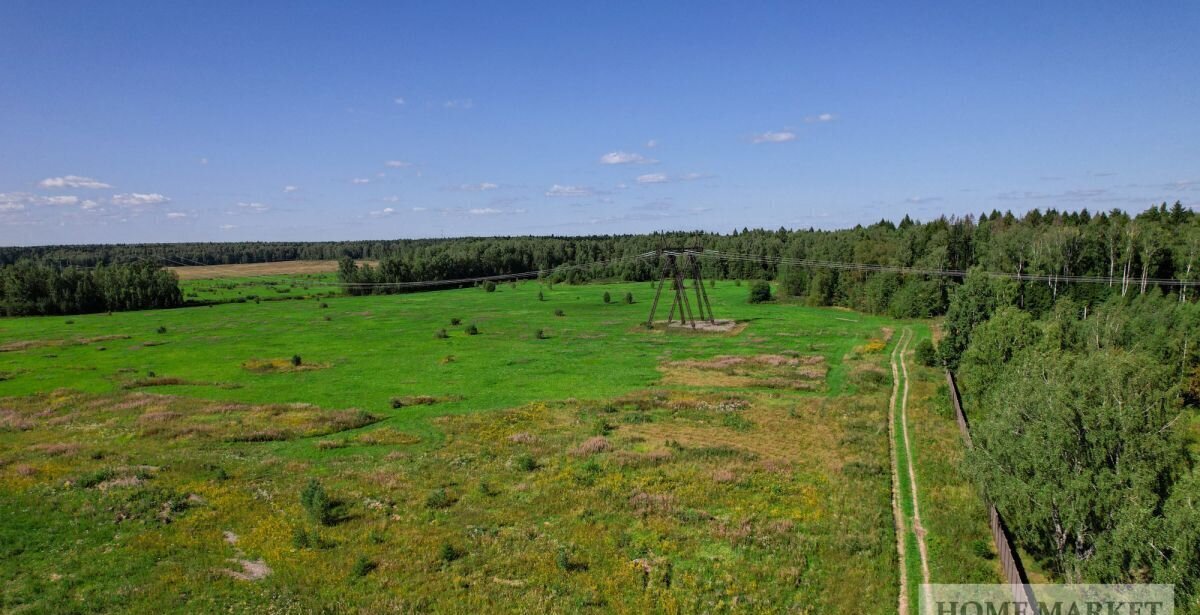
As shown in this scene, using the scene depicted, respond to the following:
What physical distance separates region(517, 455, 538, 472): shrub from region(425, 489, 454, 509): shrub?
4.77m

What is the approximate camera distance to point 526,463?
3228cm

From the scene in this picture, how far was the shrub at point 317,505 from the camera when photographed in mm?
25188

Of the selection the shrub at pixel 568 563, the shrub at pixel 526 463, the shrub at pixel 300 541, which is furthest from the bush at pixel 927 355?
the shrub at pixel 300 541

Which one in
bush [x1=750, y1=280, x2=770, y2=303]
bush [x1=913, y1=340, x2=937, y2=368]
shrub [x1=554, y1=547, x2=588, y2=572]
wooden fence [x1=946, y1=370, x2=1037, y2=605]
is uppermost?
bush [x1=750, y1=280, x2=770, y2=303]

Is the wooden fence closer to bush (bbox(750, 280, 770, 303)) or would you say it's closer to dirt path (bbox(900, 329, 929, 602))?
dirt path (bbox(900, 329, 929, 602))

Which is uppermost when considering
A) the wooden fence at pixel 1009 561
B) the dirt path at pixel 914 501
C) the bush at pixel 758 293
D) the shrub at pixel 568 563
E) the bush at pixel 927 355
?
the bush at pixel 758 293

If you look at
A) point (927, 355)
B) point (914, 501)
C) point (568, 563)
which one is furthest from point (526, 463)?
point (927, 355)

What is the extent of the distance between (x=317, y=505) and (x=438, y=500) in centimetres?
502

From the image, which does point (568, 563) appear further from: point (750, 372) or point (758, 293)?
point (758, 293)

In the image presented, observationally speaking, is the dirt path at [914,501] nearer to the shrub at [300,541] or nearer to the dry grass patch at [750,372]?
the dry grass patch at [750,372]

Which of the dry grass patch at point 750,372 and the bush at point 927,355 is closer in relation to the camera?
the dry grass patch at point 750,372

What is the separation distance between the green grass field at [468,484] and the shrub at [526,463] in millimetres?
118

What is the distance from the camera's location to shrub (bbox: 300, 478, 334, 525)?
25.2m

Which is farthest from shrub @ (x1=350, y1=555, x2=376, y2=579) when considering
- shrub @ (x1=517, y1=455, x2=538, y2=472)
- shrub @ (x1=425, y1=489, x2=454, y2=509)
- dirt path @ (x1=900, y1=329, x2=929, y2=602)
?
dirt path @ (x1=900, y1=329, x2=929, y2=602)
